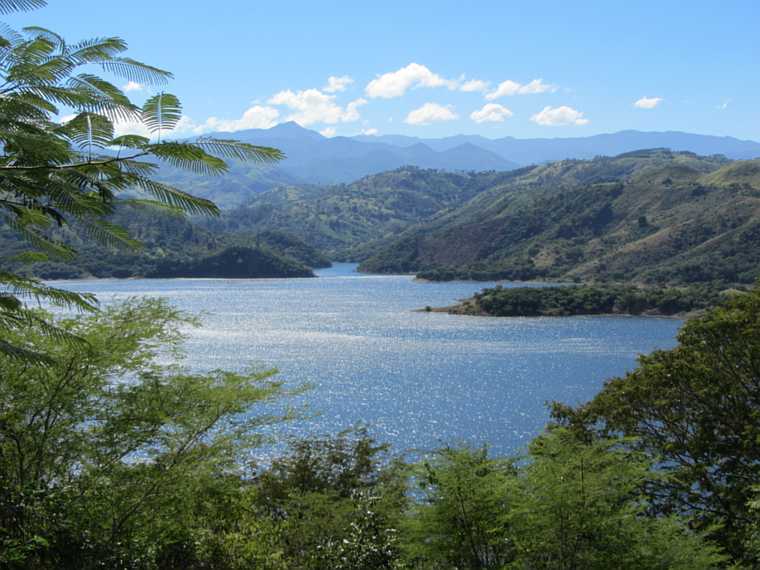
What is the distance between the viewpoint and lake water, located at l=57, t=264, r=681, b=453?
4712 centimetres

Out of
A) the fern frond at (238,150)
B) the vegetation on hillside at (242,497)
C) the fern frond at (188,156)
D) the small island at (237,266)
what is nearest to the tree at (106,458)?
the vegetation on hillside at (242,497)

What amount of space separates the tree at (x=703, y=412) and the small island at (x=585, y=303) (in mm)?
90536

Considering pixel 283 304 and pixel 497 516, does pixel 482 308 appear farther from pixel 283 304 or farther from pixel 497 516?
pixel 497 516

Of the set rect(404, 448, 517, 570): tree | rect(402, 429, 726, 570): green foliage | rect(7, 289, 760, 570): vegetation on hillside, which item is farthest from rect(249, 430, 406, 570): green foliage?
rect(404, 448, 517, 570): tree

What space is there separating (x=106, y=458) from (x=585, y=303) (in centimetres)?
10715

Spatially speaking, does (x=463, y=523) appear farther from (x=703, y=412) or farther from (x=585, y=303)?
(x=585, y=303)

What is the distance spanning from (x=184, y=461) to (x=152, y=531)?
1.40 m

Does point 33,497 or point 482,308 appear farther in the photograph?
point 482,308

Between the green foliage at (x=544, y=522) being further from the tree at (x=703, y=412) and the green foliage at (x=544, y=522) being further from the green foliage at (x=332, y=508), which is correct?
the tree at (x=703, y=412)

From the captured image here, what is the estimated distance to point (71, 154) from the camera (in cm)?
539

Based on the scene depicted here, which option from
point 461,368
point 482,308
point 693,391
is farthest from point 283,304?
point 693,391

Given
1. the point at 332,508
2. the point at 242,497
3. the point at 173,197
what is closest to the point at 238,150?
the point at 173,197

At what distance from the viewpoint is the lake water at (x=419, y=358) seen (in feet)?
155

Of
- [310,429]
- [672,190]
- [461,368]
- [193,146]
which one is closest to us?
[193,146]
